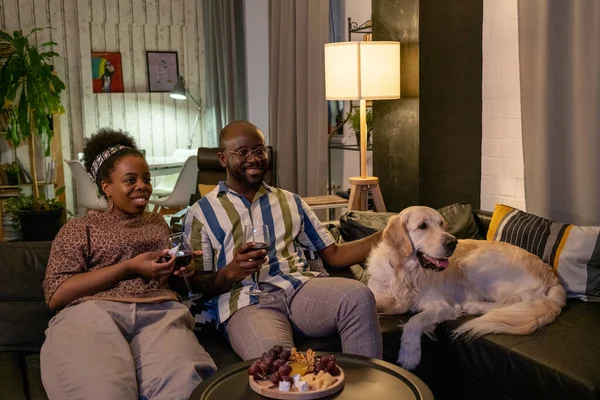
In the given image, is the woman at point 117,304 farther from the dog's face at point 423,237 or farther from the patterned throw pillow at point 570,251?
the patterned throw pillow at point 570,251

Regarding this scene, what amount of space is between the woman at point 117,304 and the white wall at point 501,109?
2037 mm

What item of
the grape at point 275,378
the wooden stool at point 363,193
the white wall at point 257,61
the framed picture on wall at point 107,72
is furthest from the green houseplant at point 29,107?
the grape at point 275,378

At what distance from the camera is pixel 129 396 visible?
5.93 feet

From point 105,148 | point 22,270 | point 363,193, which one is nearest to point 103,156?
point 105,148

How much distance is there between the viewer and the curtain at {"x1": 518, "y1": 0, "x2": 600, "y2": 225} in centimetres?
290

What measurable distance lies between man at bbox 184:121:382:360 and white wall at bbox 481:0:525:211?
1316 millimetres

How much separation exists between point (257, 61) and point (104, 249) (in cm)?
475

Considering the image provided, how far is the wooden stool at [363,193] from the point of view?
382cm

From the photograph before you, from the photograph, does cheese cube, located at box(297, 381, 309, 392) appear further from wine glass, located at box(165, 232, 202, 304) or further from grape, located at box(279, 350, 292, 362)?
wine glass, located at box(165, 232, 202, 304)

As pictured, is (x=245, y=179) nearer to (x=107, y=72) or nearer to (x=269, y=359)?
(x=269, y=359)

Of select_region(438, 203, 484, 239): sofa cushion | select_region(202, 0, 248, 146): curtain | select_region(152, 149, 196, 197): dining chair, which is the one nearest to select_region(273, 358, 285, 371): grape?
select_region(438, 203, 484, 239): sofa cushion

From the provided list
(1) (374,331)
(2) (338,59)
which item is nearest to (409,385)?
(1) (374,331)

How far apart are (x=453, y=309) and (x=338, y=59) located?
1.61 metres

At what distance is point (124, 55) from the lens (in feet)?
23.8
